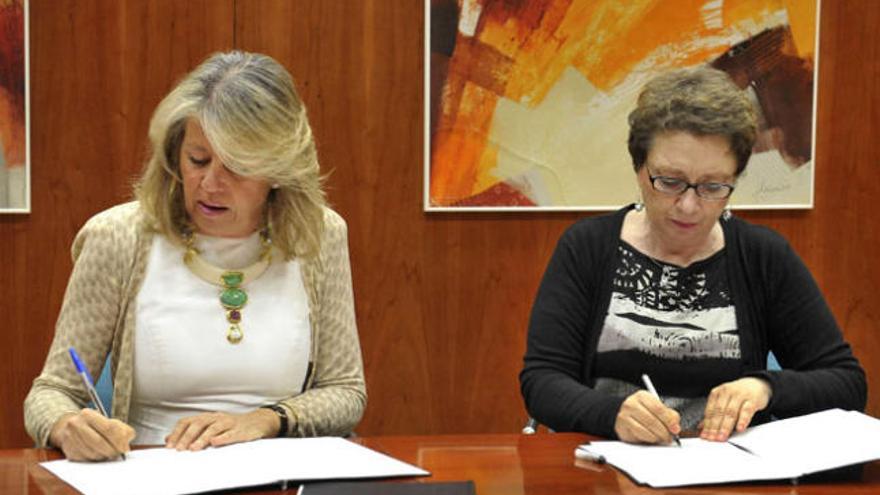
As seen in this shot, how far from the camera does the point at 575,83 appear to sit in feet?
12.1

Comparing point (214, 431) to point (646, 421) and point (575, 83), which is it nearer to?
point (646, 421)

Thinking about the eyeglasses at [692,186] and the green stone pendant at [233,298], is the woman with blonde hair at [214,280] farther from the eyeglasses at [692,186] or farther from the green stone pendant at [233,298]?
the eyeglasses at [692,186]

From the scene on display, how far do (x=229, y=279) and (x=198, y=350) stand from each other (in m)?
0.17

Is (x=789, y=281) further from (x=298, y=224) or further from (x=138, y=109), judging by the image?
(x=138, y=109)

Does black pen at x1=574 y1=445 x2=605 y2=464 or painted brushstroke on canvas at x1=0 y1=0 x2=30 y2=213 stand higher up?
painted brushstroke on canvas at x1=0 y1=0 x2=30 y2=213

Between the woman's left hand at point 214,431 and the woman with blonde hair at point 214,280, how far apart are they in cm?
11

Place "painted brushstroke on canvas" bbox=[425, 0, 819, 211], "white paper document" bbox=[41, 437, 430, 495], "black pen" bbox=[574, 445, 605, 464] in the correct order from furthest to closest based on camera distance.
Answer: "painted brushstroke on canvas" bbox=[425, 0, 819, 211], "black pen" bbox=[574, 445, 605, 464], "white paper document" bbox=[41, 437, 430, 495]

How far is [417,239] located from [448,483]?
1.97 metres

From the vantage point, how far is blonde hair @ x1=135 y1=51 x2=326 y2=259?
227cm

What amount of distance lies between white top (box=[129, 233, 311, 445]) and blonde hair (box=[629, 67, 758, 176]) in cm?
90

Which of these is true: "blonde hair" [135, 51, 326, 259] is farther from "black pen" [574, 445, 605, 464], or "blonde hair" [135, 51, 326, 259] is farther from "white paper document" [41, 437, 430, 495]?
"black pen" [574, 445, 605, 464]

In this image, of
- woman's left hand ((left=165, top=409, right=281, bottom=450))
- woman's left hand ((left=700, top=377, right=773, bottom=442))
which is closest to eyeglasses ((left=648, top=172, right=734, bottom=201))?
woman's left hand ((left=700, top=377, right=773, bottom=442))

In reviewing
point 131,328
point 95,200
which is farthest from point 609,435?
point 95,200

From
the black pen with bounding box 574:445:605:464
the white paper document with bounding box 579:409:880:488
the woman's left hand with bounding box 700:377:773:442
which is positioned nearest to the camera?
the white paper document with bounding box 579:409:880:488
